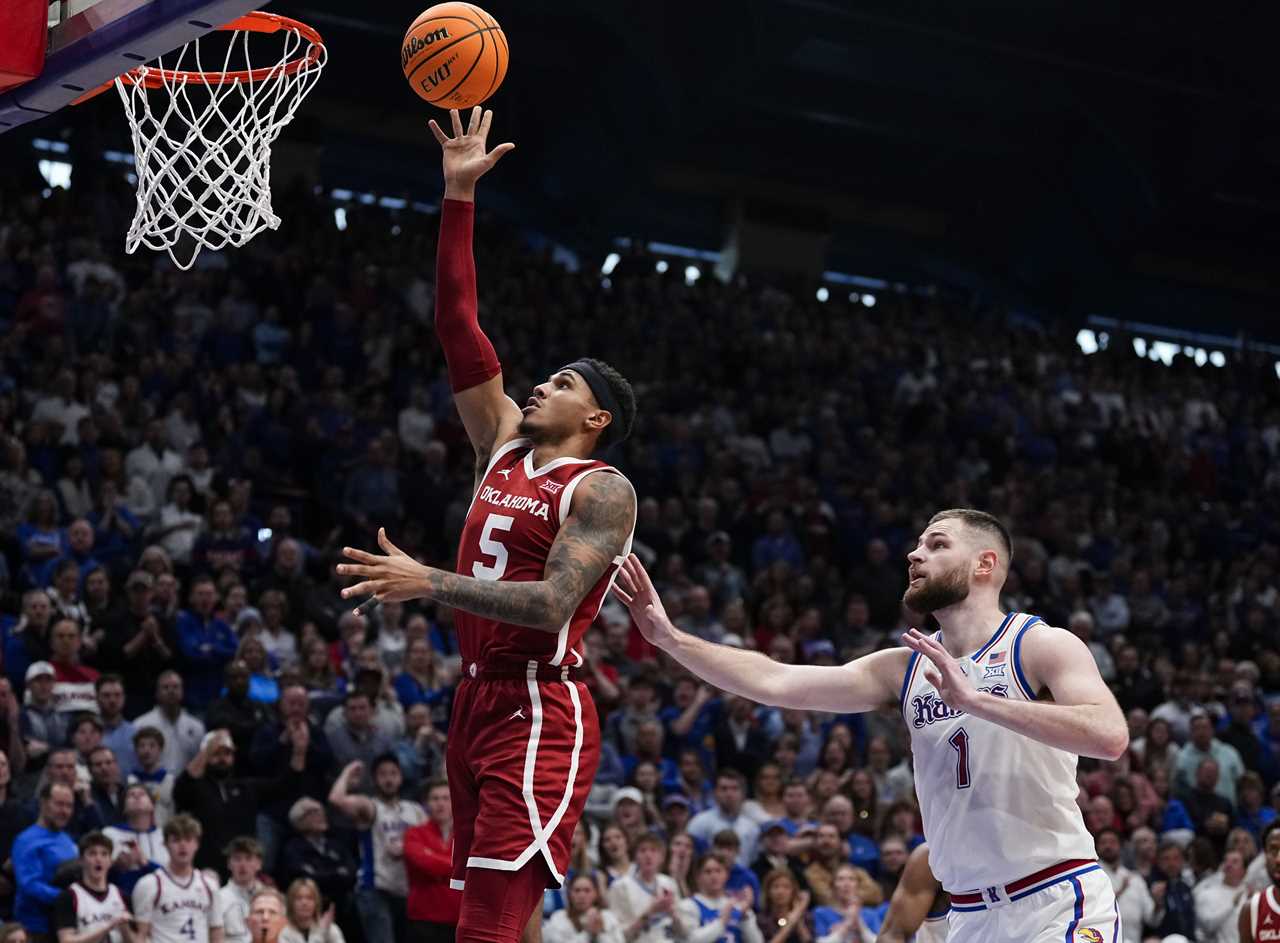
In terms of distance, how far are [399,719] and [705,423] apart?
6.53 m

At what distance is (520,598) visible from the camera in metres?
4.51

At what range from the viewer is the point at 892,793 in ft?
41.2

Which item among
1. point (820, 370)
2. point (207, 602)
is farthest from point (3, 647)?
point (820, 370)


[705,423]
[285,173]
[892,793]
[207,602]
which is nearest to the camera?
[207,602]

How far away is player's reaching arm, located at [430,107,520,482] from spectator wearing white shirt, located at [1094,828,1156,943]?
315 inches

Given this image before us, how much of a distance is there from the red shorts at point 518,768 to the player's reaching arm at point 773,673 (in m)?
0.52

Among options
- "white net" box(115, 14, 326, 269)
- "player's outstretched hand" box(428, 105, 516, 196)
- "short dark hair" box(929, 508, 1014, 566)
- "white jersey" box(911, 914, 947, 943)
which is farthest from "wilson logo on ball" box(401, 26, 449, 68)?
"white jersey" box(911, 914, 947, 943)

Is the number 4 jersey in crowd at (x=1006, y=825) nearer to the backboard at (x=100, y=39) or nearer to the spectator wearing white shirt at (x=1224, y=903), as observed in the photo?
the backboard at (x=100, y=39)

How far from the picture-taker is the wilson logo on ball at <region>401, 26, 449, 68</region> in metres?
5.66

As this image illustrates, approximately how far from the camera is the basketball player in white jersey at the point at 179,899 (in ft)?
29.8

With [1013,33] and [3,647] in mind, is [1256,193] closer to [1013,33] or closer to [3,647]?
[1013,33]

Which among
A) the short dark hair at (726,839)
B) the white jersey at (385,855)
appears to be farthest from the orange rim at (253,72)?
the short dark hair at (726,839)

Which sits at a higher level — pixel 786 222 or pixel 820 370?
pixel 786 222

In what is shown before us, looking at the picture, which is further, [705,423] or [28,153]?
[28,153]
